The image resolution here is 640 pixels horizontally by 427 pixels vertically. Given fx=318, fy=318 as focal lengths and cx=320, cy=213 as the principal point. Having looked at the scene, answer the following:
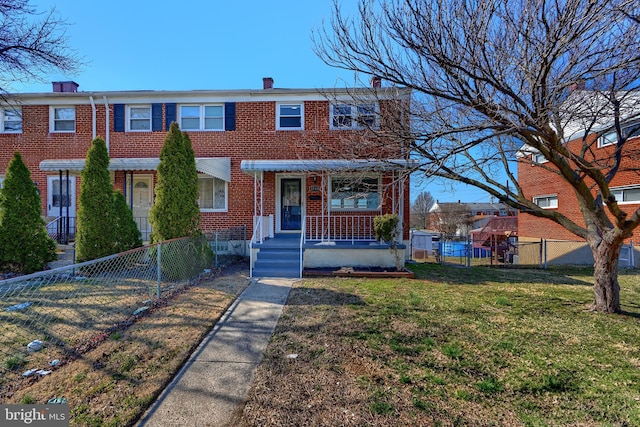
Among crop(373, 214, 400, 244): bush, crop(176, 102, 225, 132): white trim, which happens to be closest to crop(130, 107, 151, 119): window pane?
crop(176, 102, 225, 132): white trim

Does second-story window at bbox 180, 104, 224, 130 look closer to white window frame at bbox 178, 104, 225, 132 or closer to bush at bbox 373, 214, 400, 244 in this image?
white window frame at bbox 178, 104, 225, 132

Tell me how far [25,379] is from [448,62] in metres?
6.31

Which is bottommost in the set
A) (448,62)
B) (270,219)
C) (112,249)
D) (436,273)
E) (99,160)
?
(436,273)

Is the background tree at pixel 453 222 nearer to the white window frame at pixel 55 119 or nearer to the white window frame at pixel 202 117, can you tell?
the white window frame at pixel 202 117

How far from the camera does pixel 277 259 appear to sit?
884 centimetres

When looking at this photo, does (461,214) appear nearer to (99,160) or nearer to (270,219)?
(270,219)

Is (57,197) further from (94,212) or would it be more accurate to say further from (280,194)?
(280,194)

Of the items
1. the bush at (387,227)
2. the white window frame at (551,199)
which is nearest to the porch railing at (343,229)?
→ the bush at (387,227)

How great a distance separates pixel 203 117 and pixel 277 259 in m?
6.45

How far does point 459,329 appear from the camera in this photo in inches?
181

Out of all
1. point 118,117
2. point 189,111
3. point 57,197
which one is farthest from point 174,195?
point 57,197

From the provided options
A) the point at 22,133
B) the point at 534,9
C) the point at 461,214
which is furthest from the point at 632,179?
the point at 461,214

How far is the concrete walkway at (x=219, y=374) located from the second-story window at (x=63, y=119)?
11.1 m

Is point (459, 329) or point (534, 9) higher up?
point (534, 9)
